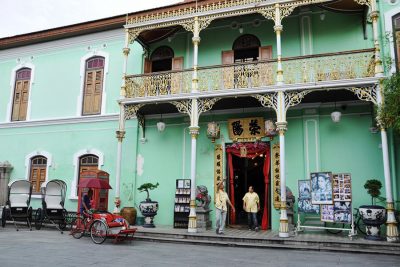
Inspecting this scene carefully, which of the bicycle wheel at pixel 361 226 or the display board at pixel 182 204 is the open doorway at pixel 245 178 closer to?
the display board at pixel 182 204

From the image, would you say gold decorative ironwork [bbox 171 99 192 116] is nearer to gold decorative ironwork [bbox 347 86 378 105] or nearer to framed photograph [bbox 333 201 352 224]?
gold decorative ironwork [bbox 347 86 378 105]

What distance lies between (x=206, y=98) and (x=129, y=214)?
4850mm

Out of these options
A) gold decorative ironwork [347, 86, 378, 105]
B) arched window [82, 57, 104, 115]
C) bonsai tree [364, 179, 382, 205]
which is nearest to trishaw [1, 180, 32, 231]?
arched window [82, 57, 104, 115]

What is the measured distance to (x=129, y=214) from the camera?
12.3 m

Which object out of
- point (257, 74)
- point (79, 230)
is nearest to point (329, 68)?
point (257, 74)

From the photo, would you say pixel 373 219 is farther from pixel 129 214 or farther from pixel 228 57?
pixel 129 214

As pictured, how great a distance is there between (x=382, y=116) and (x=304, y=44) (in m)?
4.08

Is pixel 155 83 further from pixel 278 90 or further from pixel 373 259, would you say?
pixel 373 259

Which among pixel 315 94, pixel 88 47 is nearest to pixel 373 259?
pixel 315 94

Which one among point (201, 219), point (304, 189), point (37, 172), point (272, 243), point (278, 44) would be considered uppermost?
point (278, 44)

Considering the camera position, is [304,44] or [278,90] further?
[304,44]

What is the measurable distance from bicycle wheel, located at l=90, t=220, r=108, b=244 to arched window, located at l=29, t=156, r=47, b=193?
20.4 ft

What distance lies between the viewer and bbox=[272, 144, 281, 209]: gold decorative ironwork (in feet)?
37.3

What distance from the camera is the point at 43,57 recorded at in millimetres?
15812
